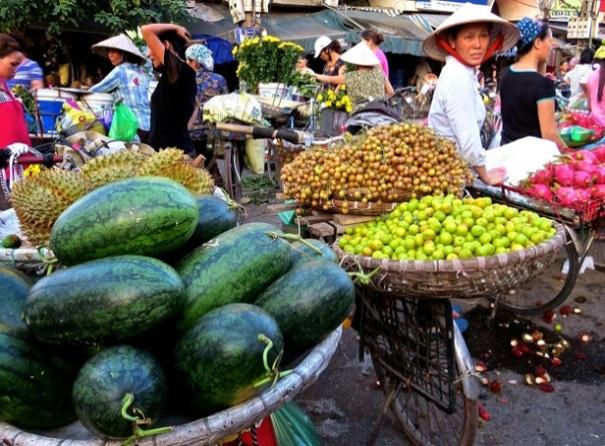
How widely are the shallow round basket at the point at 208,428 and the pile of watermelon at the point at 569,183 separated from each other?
219 cm

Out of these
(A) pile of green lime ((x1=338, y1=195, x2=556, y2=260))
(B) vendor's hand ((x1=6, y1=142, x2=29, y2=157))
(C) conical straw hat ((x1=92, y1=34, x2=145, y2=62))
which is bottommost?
(A) pile of green lime ((x1=338, y1=195, x2=556, y2=260))

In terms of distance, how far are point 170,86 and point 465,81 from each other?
92.2 inches

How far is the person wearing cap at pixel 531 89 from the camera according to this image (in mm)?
3645

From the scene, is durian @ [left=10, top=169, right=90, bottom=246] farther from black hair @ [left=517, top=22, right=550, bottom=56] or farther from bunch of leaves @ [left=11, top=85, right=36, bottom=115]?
bunch of leaves @ [left=11, top=85, right=36, bottom=115]

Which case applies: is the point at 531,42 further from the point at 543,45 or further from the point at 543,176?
the point at 543,176

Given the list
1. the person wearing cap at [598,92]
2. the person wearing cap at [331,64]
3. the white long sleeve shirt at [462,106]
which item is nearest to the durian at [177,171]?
the white long sleeve shirt at [462,106]

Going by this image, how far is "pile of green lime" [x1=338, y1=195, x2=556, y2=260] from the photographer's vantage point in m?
2.09

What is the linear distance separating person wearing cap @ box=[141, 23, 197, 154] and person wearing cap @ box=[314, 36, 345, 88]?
11.7 feet

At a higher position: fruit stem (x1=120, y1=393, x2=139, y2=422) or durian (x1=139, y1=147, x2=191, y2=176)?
durian (x1=139, y1=147, x2=191, y2=176)

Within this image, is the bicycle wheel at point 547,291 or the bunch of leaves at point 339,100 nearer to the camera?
the bicycle wheel at point 547,291

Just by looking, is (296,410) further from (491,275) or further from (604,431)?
(604,431)

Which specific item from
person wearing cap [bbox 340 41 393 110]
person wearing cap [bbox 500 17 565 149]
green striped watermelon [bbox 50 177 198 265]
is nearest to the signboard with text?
person wearing cap [bbox 340 41 393 110]

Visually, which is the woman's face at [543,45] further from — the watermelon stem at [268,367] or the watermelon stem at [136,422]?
the watermelon stem at [136,422]

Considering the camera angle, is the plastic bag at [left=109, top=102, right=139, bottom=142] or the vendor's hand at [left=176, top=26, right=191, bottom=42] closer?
the vendor's hand at [left=176, top=26, right=191, bottom=42]
